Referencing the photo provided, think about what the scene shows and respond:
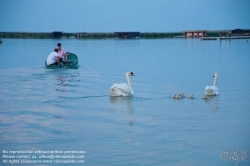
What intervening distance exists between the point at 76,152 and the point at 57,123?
254cm

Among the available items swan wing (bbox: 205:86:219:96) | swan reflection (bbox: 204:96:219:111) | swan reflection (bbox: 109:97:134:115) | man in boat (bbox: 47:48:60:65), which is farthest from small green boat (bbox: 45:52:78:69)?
swan reflection (bbox: 204:96:219:111)

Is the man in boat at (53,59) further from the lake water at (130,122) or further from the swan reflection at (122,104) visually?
the swan reflection at (122,104)

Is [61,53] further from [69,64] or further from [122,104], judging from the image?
[122,104]

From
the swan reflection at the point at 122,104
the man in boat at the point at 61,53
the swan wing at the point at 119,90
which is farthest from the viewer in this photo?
the man in boat at the point at 61,53

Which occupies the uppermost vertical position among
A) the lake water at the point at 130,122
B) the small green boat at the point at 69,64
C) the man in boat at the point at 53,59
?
the man in boat at the point at 53,59

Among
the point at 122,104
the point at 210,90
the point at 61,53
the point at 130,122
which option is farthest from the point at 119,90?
the point at 61,53

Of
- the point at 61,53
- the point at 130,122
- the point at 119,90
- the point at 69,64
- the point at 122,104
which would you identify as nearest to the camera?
the point at 130,122

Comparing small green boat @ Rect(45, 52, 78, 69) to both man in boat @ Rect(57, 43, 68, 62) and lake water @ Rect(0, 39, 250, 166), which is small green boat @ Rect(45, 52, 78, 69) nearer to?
man in boat @ Rect(57, 43, 68, 62)

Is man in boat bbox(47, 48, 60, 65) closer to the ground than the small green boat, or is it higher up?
higher up

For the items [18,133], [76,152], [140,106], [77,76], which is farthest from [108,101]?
[77,76]

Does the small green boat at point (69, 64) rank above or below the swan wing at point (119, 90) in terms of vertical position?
above

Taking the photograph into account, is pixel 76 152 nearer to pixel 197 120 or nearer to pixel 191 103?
pixel 197 120

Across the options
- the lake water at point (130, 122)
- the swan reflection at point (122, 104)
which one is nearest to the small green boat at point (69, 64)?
the lake water at point (130, 122)

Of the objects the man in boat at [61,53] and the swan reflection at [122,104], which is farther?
the man in boat at [61,53]
